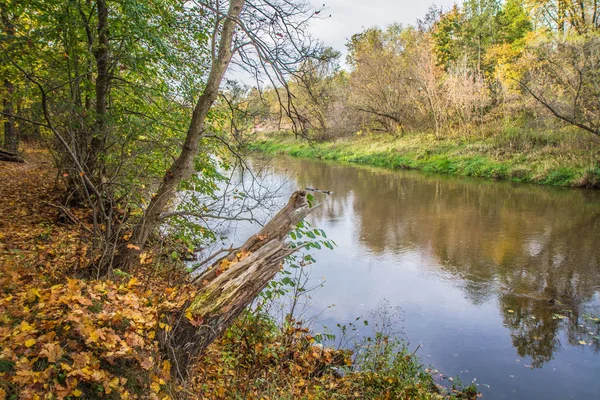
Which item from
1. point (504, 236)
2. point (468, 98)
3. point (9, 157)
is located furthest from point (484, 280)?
point (468, 98)

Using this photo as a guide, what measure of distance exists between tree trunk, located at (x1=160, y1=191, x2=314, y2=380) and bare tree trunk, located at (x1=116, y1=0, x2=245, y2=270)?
126 cm

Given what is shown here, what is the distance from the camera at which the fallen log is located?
40.8 ft

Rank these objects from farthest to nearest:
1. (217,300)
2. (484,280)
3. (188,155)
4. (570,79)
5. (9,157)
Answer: (570,79)
(9,157)
(484,280)
(188,155)
(217,300)

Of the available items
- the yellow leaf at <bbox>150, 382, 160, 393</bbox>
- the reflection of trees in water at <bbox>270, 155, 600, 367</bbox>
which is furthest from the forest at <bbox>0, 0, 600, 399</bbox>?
the reflection of trees in water at <bbox>270, 155, 600, 367</bbox>

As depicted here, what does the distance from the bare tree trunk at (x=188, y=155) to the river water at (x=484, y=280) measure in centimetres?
181

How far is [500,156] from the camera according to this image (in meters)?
20.7

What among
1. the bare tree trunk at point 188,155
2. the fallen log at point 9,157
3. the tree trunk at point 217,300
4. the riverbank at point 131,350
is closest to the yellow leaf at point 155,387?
the riverbank at point 131,350

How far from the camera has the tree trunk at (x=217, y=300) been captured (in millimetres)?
3072

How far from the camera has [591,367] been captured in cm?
531

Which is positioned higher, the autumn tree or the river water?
the autumn tree

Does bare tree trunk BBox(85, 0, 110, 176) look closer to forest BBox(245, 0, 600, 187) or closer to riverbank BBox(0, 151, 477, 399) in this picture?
riverbank BBox(0, 151, 477, 399)

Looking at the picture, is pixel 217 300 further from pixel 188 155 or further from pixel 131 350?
pixel 188 155

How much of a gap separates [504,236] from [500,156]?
442 inches

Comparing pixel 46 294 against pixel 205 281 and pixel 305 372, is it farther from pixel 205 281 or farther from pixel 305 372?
pixel 305 372
